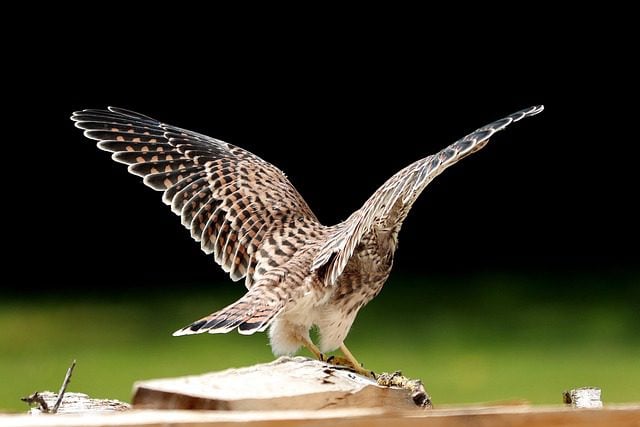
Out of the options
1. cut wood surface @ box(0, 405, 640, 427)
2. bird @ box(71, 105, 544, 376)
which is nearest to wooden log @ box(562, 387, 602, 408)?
bird @ box(71, 105, 544, 376)

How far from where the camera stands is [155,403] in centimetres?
148

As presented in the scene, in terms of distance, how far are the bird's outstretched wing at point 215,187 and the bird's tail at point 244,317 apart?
0.25 meters

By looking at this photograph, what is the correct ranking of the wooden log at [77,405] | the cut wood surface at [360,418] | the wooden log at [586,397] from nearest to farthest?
the cut wood surface at [360,418]
the wooden log at [586,397]
the wooden log at [77,405]

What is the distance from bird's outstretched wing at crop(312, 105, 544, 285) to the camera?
7.11ft

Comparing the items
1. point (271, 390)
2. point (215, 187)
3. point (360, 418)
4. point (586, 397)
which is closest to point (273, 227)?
point (215, 187)

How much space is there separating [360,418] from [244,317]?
1.06m

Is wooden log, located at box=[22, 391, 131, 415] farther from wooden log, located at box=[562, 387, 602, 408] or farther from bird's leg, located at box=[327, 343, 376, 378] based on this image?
wooden log, located at box=[562, 387, 602, 408]

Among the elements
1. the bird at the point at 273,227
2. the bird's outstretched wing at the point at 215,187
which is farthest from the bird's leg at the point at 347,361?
the bird's outstretched wing at the point at 215,187

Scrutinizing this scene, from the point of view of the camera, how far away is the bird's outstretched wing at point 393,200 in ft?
7.11

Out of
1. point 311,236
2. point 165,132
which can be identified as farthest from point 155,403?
point 165,132

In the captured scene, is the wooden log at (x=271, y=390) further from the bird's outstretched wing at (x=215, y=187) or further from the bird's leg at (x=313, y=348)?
the bird's outstretched wing at (x=215, y=187)

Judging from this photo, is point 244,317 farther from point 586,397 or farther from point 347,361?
point 586,397

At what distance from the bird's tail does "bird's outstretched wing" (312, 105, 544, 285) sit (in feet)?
0.53

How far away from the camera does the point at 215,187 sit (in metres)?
3.06
